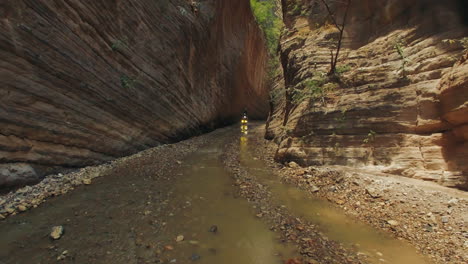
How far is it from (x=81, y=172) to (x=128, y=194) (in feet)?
7.73

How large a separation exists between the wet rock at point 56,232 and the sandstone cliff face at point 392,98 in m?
7.60

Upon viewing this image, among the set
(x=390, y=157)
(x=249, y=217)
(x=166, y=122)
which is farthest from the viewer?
(x=166, y=122)

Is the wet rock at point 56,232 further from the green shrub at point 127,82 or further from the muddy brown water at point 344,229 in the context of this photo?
the green shrub at point 127,82

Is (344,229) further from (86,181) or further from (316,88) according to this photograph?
(86,181)

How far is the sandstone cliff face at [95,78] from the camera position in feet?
18.9

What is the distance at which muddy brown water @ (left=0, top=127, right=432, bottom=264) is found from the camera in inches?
149

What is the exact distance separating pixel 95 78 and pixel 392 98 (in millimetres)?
10419

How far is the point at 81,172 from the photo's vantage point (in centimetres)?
718

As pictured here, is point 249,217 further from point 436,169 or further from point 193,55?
point 193,55

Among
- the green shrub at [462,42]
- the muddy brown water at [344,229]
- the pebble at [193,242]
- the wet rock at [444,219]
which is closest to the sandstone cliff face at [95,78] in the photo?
the pebble at [193,242]

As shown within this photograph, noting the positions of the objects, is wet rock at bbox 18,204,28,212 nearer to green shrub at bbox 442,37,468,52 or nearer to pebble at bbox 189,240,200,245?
pebble at bbox 189,240,200,245

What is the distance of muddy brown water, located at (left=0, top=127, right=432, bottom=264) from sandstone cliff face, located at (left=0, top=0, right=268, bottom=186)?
1.85 m

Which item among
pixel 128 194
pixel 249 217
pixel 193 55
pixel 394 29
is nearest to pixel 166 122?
pixel 193 55

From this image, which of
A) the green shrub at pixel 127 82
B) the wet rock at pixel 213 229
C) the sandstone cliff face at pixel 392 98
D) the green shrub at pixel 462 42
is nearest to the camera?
the wet rock at pixel 213 229
